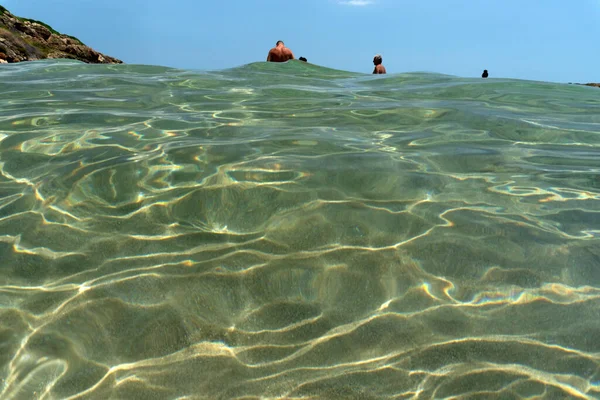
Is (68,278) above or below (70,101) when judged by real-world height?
below

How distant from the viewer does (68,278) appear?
213 centimetres

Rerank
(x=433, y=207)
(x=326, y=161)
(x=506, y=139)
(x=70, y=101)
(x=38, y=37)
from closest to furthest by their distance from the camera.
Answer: (x=433, y=207), (x=326, y=161), (x=506, y=139), (x=70, y=101), (x=38, y=37)

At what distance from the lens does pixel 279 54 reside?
12.0m

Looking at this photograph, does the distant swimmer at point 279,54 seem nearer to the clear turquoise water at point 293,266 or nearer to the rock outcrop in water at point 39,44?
the clear turquoise water at point 293,266

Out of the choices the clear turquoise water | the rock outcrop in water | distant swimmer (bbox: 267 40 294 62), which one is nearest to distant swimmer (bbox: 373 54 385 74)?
distant swimmer (bbox: 267 40 294 62)

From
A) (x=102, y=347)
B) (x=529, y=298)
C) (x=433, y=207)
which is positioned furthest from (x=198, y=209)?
(x=529, y=298)

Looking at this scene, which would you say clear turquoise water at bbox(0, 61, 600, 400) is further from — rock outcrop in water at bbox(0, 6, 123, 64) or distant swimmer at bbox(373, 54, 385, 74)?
rock outcrop in water at bbox(0, 6, 123, 64)

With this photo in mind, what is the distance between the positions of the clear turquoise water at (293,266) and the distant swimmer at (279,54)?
865cm

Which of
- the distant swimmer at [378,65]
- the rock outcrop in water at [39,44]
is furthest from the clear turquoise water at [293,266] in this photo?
the rock outcrop in water at [39,44]

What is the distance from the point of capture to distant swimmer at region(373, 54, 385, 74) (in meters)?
13.3

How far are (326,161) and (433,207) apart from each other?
0.78 m

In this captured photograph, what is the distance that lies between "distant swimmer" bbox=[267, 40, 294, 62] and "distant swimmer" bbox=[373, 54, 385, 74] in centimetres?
253

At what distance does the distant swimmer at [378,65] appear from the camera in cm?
1330

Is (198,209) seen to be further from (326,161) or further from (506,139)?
(506,139)
